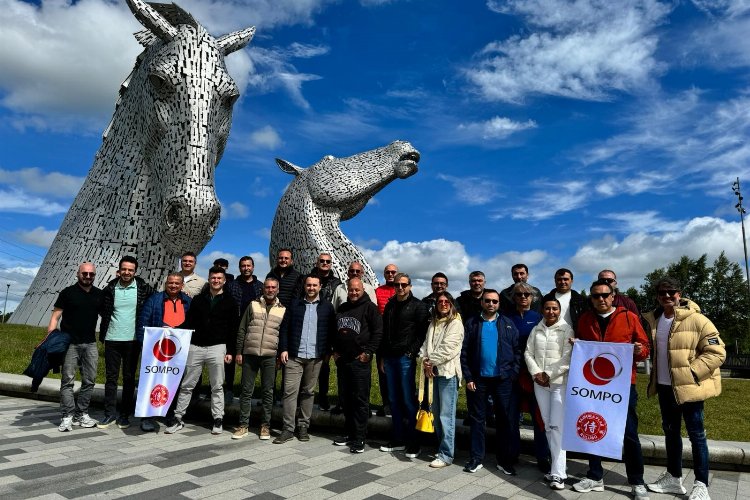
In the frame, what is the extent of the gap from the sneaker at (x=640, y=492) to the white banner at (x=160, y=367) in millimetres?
4940

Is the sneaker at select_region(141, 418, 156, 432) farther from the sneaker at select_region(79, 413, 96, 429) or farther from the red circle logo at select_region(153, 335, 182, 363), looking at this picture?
the red circle logo at select_region(153, 335, 182, 363)

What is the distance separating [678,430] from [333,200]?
40.0 ft

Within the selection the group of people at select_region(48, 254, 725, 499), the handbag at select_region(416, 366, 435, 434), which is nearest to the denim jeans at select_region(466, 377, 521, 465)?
the group of people at select_region(48, 254, 725, 499)

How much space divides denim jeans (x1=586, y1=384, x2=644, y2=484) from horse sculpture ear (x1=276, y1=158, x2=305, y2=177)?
44.3ft

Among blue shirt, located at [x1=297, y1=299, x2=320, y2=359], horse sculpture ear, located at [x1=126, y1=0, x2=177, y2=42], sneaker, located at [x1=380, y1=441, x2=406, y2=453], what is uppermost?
horse sculpture ear, located at [x1=126, y1=0, x2=177, y2=42]

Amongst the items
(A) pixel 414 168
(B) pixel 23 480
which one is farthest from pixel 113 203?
(A) pixel 414 168

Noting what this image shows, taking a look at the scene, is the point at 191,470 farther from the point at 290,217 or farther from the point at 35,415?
the point at 290,217

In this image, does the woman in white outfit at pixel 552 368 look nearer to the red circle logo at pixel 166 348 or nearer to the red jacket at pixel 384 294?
the red jacket at pixel 384 294

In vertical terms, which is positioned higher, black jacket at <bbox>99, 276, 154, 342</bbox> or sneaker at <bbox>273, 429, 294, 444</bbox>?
black jacket at <bbox>99, 276, 154, 342</bbox>

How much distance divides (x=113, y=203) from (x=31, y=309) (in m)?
3.88

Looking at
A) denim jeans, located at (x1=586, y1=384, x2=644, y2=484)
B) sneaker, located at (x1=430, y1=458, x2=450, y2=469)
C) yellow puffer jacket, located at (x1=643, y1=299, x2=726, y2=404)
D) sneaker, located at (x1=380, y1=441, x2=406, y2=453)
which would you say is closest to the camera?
yellow puffer jacket, located at (x1=643, y1=299, x2=726, y2=404)

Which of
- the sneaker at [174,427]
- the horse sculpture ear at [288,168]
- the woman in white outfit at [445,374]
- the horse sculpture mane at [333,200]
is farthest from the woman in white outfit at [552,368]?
the horse sculpture ear at [288,168]

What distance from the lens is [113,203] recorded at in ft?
34.9

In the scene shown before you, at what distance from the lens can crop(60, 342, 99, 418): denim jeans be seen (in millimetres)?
6055
